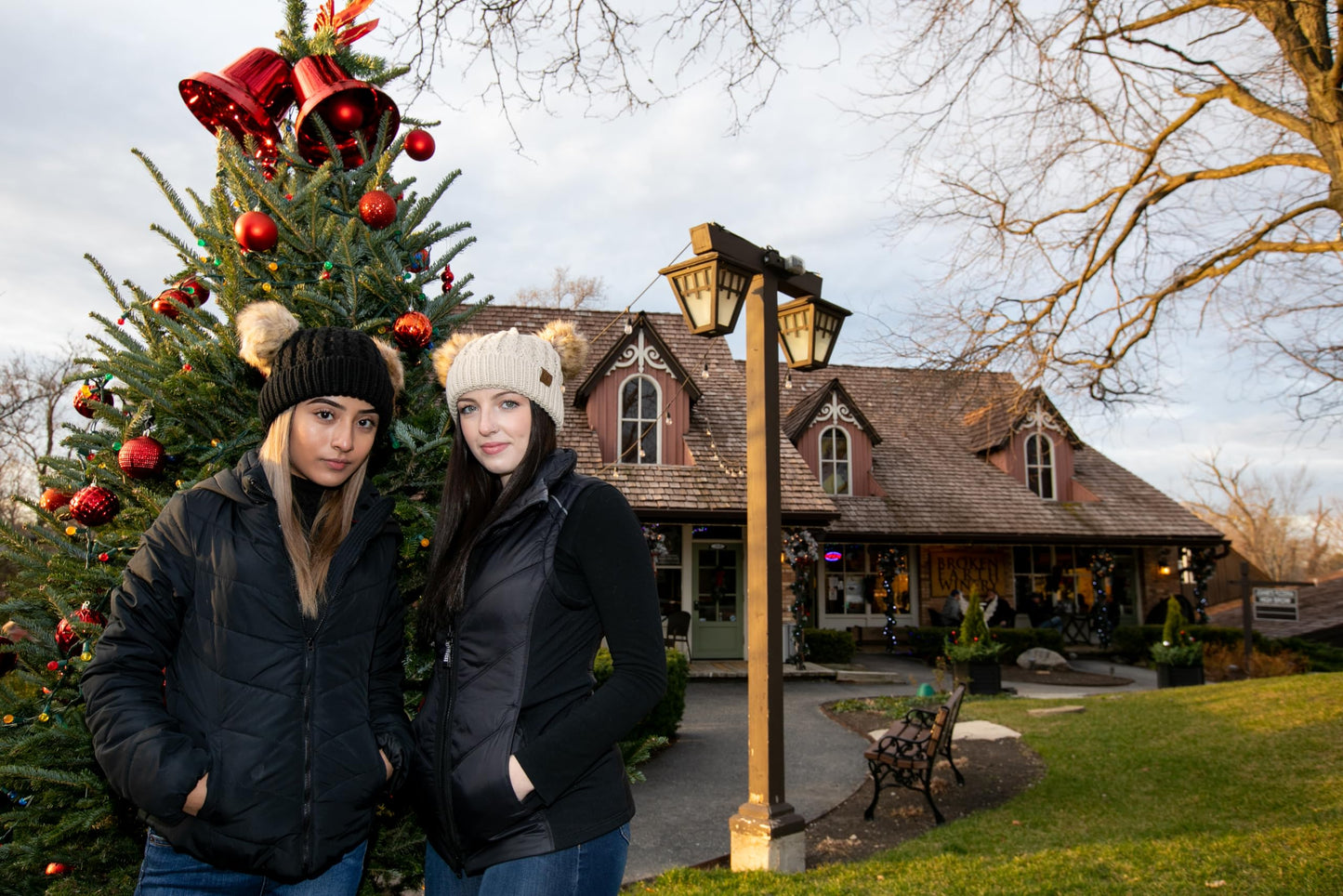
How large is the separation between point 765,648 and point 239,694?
4217 millimetres

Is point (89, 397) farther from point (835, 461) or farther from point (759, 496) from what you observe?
point (835, 461)

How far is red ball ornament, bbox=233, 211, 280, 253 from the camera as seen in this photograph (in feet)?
8.78

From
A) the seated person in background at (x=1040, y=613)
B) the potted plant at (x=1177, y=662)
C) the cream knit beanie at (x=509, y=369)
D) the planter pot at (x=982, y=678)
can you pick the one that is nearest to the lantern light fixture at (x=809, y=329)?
the cream knit beanie at (x=509, y=369)

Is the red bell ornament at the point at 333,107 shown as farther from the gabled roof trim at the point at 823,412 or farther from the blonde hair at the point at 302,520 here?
the gabled roof trim at the point at 823,412

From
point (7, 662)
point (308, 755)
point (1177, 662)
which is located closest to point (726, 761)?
point (7, 662)

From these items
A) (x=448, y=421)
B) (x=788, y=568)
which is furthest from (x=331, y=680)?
(x=788, y=568)

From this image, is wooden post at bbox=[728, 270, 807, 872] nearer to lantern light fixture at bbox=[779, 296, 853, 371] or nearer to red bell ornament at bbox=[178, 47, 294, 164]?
lantern light fixture at bbox=[779, 296, 853, 371]

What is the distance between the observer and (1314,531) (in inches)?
2280

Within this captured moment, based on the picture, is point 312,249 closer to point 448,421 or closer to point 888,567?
point 448,421

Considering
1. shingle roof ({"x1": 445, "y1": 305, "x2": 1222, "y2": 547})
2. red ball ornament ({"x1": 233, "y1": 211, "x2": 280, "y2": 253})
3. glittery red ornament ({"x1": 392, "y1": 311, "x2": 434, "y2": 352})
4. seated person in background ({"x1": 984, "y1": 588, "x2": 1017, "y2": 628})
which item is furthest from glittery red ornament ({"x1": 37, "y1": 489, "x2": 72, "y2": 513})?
seated person in background ({"x1": 984, "y1": 588, "x2": 1017, "y2": 628})

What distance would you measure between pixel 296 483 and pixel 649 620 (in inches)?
40.4

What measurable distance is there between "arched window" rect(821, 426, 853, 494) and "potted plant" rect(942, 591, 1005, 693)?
5.39m

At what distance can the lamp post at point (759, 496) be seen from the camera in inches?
220

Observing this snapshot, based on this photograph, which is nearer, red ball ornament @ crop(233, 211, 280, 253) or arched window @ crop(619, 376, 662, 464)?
red ball ornament @ crop(233, 211, 280, 253)
